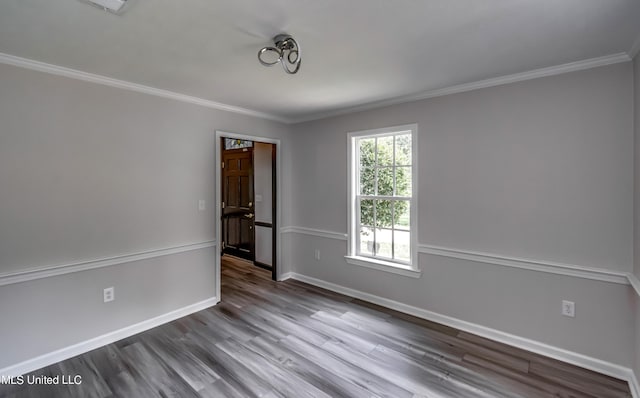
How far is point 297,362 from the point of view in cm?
239

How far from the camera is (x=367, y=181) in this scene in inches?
147

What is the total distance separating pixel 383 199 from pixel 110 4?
2903mm

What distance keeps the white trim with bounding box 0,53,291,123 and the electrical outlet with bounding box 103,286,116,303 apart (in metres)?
1.83

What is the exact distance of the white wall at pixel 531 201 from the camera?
2236 millimetres

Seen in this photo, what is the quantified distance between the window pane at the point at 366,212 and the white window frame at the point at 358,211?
2.6 inches

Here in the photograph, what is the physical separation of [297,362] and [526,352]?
1.92 meters

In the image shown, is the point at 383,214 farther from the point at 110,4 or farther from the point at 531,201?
the point at 110,4

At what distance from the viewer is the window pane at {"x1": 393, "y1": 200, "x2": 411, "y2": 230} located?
Result: 11.0 ft

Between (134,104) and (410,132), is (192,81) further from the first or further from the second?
(410,132)

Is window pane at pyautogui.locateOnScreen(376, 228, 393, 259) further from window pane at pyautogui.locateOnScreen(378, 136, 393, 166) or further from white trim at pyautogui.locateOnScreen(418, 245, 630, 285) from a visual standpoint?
window pane at pyautogui.locateOnScreen(378, 136, 393, 166)

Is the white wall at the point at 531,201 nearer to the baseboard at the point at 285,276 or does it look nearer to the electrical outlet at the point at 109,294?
the baseboard at the point at 285,276

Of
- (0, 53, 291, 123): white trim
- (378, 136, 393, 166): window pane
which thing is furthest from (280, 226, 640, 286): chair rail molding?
(0, 53, 291, 123): white trim

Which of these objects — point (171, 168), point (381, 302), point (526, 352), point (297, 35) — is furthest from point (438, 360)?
point (171, 168)

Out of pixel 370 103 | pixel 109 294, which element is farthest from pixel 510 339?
pixel 109 294
